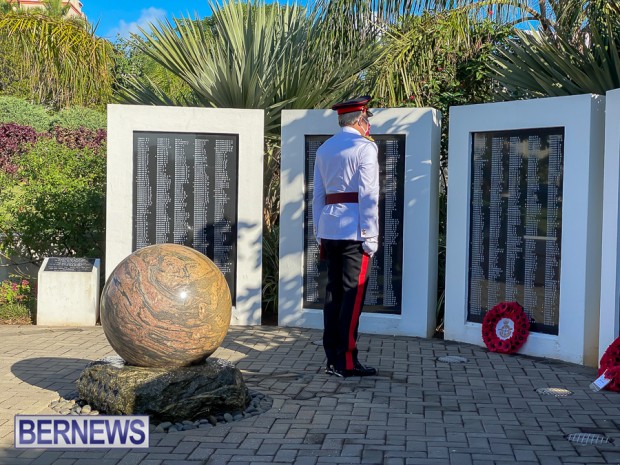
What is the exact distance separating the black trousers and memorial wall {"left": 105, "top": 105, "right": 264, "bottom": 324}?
2645 millimetres

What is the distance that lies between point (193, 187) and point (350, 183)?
3148mm

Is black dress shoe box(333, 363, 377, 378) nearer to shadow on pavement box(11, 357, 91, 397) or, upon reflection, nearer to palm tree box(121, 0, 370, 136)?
shadow on pavement box(11, 357, 91, 397)

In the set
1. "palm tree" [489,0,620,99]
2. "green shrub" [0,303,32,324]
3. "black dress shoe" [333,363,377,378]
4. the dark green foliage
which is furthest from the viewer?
the dark green foliage

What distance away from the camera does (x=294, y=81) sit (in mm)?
11289

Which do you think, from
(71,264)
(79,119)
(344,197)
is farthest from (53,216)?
(79,119)

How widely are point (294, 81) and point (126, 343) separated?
623 cm

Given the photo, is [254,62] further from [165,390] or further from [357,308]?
[165,390]

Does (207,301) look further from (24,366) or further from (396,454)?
(24,366)

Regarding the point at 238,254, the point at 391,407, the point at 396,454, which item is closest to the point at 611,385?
the point at 391,407

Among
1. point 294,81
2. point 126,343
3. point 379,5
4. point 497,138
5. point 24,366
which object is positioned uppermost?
point 379,5

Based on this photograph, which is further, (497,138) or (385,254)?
(385,254)

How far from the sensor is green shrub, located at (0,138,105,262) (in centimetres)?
1085

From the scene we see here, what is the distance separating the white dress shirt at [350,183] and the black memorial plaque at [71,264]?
3653 mm

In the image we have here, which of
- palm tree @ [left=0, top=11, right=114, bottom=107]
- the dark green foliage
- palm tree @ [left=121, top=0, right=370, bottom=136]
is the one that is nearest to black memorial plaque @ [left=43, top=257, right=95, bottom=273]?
palm tree @ [left=121, top=0, right=370, bottom=136]
